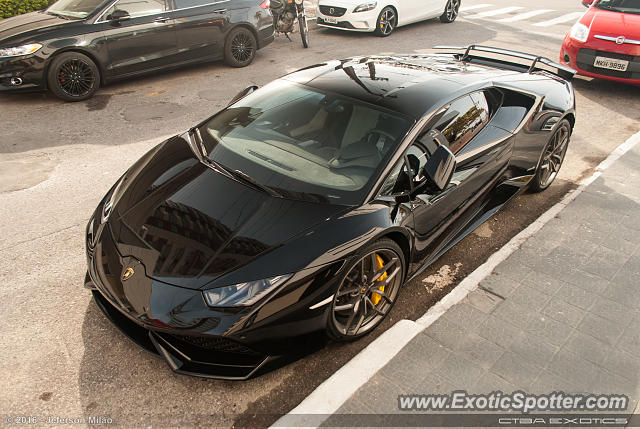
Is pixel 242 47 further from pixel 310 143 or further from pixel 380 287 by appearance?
pixel 380 287

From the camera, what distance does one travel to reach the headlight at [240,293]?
9.29 feet

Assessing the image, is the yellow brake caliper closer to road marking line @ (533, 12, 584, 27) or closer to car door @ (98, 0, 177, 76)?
car door @ (98, 0, 177, 76)

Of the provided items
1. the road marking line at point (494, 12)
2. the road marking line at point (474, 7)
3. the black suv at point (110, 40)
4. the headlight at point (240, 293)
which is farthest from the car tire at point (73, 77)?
the road marking line at point (474, 7)

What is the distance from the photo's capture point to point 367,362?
3184mm

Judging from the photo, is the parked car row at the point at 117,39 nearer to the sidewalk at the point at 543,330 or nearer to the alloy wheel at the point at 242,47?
the alloy wheel at the point at 242,47

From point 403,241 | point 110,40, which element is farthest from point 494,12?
point 403,241

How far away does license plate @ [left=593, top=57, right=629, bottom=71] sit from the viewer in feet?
26.8

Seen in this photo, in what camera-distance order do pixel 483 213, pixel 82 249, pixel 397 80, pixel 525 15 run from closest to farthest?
pixel 397 80
pixel 82 249
pixel 483 213
pixel 525 15

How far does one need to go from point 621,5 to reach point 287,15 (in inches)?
242

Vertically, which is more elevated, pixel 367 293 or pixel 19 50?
pixel 19 50

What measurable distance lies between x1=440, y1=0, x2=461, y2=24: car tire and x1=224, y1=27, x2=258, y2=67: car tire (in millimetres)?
6116

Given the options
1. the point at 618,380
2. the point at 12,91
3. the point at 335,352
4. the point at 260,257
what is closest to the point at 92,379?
the point at 260,257

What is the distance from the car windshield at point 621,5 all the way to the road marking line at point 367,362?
653 cm

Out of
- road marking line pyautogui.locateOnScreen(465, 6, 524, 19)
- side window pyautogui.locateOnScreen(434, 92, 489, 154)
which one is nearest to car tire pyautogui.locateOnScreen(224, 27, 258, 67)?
side window pyautogui.locateOnScreen(434, 92, 489, 154)
